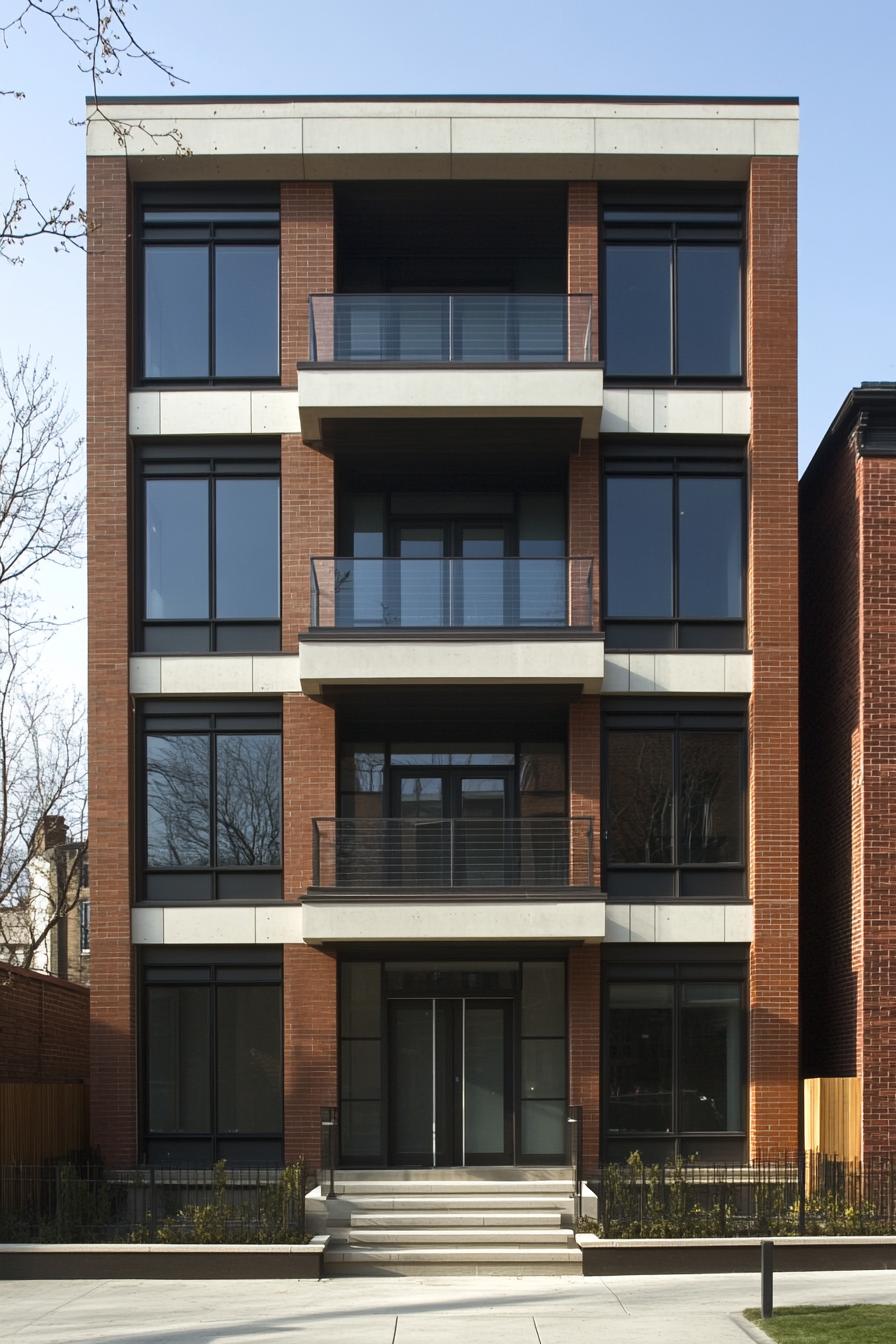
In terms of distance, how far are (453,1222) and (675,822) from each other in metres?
6.55

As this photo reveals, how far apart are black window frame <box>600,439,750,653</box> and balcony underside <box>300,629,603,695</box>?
44.8 inches

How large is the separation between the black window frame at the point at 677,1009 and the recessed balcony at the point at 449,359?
7.88 meters

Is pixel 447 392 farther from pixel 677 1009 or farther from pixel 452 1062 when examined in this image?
pixel 452 1062

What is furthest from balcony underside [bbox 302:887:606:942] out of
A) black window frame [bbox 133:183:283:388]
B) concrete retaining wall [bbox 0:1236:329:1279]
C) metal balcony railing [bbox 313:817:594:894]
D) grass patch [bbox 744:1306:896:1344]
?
black window frame [bbox 133:183:283:388]

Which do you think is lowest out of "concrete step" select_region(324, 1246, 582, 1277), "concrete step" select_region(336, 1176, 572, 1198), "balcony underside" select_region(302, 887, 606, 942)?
"concrete step" select_region(324, 1246, 582, 1277)

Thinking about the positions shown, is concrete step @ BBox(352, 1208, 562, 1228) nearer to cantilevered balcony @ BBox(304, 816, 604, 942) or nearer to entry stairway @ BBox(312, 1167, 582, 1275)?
entry stairway @ BBox(312, 1167, 582, 1275)

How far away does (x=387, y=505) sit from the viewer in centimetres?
2528

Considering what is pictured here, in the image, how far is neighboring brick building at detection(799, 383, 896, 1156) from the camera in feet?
73.5

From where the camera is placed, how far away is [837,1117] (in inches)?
873

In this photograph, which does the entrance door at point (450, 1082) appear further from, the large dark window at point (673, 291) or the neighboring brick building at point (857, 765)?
the large dark window at point (673, 291)

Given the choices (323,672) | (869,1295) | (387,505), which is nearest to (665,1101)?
(869,1295)

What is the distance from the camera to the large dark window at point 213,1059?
23125mm

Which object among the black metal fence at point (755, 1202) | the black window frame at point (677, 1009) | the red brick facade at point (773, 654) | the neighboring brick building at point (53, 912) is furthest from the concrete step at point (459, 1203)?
the neighboring brick building at point (53, 912)

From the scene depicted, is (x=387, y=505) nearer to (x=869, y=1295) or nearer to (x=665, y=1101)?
(x=665, y=1101)
